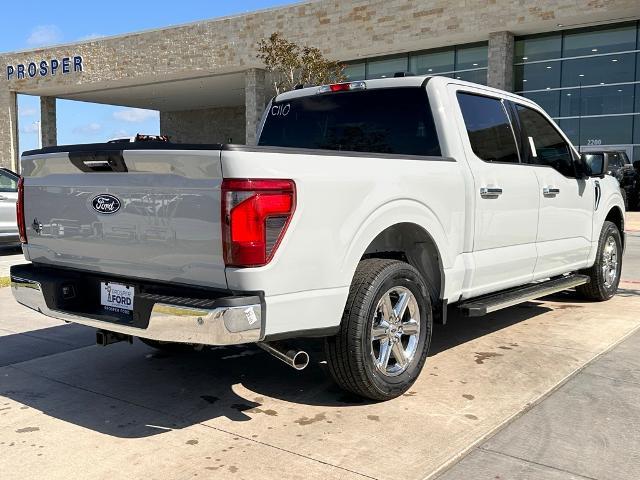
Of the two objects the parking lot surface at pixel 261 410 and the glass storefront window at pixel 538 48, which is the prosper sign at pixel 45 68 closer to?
the glass storefront window at pixel 538 48

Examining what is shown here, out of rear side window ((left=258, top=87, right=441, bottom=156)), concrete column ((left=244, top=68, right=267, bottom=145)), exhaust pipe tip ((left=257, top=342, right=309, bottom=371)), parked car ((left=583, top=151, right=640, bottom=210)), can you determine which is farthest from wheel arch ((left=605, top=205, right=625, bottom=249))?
concrete column ((left=244, top=68, right=267, bottom=145))

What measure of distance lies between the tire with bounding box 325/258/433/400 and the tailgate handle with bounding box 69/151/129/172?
148 centimetres

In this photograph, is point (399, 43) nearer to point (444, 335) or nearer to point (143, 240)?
point (444, 335)

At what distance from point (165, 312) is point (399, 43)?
86.2ft

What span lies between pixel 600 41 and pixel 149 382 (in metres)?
25.9

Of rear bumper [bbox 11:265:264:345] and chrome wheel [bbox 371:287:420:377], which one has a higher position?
rear bumper [bbox 11:265:264:345]

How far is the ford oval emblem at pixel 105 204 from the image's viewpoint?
3.59m

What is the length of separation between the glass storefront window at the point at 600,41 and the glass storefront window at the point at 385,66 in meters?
6.93

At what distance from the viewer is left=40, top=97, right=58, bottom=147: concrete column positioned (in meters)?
44.2

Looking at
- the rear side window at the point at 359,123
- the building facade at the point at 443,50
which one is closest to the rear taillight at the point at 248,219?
the rear side window at the point at 359,123

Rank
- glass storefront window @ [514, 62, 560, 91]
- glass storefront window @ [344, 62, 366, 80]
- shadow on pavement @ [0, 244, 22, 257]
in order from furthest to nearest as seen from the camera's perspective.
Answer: glass storefront window @ [344, 62, 366, 80] < glass storefront window @ [514, 62, 560, 91] < shadow on pavement @ [0, 244, 22, 257]

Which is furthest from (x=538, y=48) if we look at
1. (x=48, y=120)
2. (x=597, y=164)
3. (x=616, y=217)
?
(x=48, y=120)

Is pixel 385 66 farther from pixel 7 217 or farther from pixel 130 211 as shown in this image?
pixel 130 211

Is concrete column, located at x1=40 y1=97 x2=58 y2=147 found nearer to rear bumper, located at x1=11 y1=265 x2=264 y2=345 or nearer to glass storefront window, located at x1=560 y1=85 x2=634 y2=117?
glass storefront window, located at x1=560 y1=85 x2=634 y2=117
